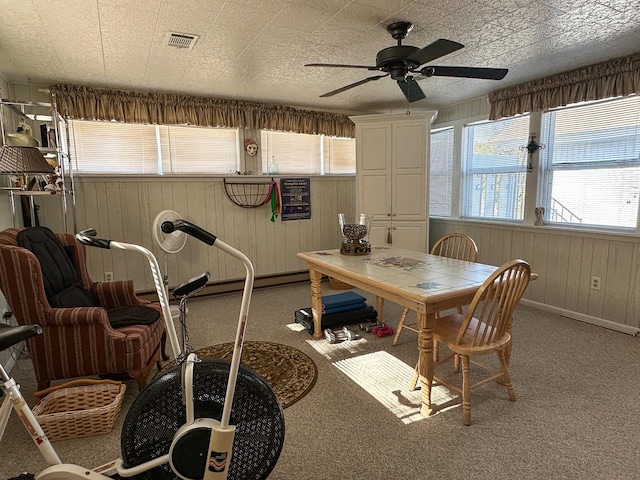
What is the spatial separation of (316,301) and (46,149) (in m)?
Answer: 2.57

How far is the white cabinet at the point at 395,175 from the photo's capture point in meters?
4.54

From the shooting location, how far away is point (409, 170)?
4.59 meters

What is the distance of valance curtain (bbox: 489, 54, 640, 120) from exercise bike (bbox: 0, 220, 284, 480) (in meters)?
3.72

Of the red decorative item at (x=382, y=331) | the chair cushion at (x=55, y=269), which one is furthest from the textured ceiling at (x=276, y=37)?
the red decorative item at (x=382, y=331)

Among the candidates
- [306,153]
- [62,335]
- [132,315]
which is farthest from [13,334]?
[306,153]

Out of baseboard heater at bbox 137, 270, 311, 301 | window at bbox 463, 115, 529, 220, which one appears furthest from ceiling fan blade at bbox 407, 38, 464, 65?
baseboard heater at bbox 137, 270, 311, 301

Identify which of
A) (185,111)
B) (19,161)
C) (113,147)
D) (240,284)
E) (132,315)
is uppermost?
(185,111)

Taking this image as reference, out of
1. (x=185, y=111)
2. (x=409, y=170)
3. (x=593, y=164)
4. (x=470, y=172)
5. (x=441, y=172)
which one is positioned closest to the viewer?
(x=593, y=164)

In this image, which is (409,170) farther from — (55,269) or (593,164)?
(55,269)

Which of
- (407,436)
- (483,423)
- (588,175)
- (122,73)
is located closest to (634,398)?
(483,423)

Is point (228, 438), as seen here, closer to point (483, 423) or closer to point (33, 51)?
point (483, 423)

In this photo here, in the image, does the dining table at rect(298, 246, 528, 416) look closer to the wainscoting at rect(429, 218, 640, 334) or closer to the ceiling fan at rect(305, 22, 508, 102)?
the ceiling fan at rect(305, 22, 508, 102)

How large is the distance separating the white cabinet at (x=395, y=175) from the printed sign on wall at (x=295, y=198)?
2.42ft

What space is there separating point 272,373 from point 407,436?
3.45ft
